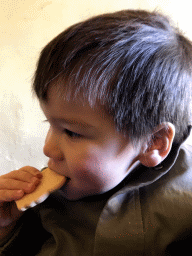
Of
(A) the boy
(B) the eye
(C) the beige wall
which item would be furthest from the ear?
(C) the beige wall

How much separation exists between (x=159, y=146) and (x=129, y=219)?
14 centimetres

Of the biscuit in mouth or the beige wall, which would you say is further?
the beige wall

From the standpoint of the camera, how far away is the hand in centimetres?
50

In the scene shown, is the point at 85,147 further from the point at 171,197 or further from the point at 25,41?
the point at 25,41

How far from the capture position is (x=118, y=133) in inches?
17.3

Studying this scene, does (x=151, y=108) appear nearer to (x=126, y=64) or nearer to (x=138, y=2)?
(x=126, y=64)

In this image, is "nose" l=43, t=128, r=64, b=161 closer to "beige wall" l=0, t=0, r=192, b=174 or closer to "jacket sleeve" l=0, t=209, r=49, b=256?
"jacket sleeve" l=0, t=209, r=49, b=256

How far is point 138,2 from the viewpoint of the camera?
0.78 m

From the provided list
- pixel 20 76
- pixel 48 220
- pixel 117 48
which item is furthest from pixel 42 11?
pixel 48 220

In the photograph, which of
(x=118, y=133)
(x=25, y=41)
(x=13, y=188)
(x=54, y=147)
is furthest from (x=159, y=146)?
(x=25, y=41)

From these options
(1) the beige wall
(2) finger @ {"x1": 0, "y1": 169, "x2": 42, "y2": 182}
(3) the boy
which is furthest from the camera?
(1) the beige wall

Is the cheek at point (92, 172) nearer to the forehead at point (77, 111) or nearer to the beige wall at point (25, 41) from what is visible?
the forehead at point (77, 111)

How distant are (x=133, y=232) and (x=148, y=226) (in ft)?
0.10

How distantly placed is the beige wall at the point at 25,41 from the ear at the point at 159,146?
43 centimetres
